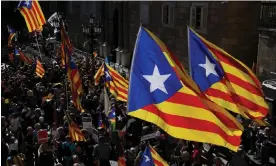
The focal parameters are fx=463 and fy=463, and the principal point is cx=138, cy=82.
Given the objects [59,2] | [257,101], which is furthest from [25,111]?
[59,2]

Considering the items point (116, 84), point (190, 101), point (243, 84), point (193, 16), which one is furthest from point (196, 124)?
point (193, 16)

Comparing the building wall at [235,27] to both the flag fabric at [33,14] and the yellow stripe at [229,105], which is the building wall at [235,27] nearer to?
the flag fabric at [33,14]

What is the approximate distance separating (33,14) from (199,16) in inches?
401

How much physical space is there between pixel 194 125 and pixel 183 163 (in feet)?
11.4

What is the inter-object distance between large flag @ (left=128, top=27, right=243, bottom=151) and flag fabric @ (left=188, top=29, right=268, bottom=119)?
1.20 metres

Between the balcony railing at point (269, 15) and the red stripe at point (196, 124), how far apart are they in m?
11.9

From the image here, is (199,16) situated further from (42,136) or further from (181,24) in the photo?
(42,136)

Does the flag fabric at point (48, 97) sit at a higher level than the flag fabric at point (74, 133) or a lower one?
lower

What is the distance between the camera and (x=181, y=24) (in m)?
24.8

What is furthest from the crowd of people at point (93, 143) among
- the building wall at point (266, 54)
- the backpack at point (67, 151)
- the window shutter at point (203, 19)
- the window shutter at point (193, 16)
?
the window shutter at point (193, 16)

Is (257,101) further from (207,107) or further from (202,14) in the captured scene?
(202,14)

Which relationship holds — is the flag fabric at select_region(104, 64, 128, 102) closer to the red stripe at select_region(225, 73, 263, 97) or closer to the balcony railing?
the red stripe at select_region(225, 73, 263, 97)

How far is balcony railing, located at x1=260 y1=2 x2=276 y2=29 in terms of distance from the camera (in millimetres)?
17625

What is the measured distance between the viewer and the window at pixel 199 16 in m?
22.6
